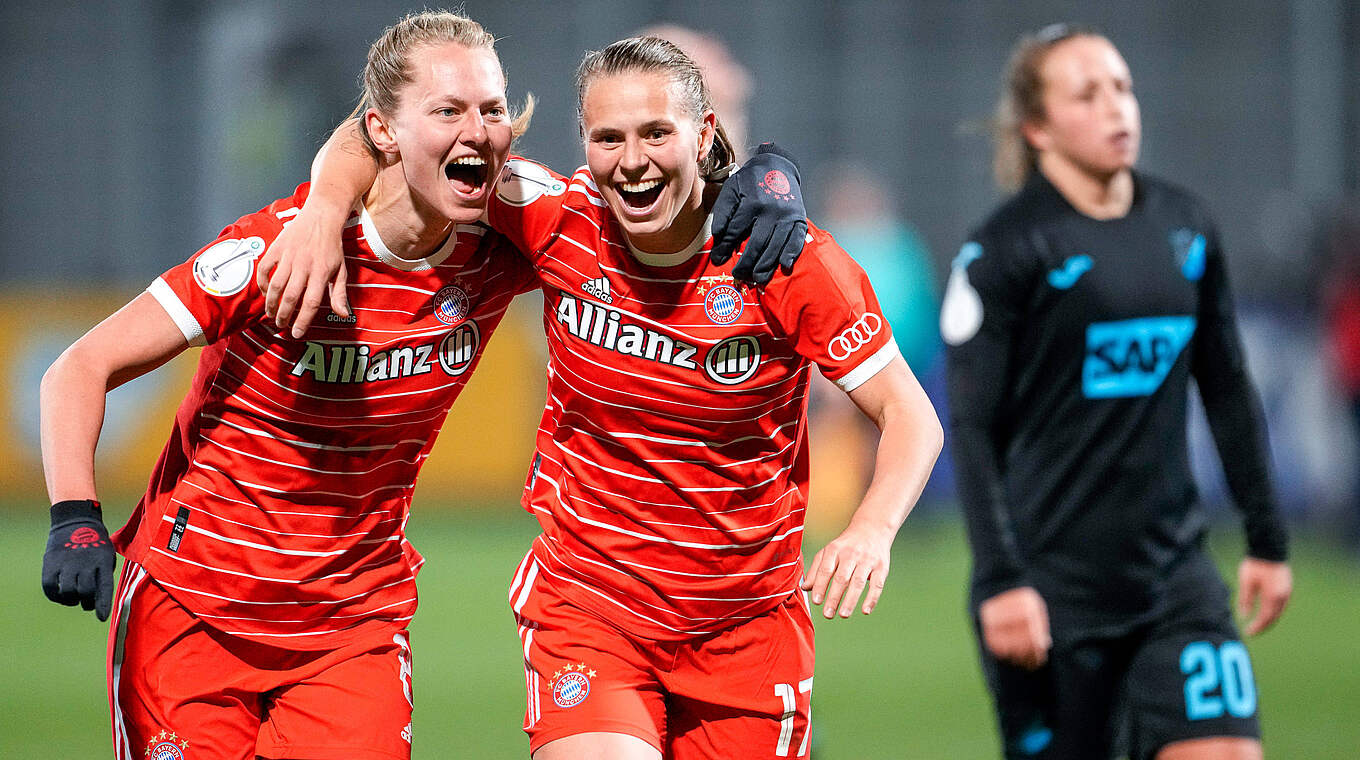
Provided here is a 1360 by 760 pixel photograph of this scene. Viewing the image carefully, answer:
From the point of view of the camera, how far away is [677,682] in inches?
134

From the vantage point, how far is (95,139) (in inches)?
650

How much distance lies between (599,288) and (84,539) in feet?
3.96

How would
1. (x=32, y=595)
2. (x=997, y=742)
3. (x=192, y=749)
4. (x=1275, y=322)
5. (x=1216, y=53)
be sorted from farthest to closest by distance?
(x=1216, y=53) < (x=1275, y=322) < (x=32, y=595) < (x=997, y=742) < (x=192, y=749)

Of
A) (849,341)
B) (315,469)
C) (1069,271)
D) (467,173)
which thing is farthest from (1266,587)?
(315,469)

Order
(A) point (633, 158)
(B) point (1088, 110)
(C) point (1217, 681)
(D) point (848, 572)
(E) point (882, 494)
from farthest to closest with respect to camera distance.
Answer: (B) point (1088, 110) → (C) point (1217, 681) → (A) point (633, 158) → (E) point (882, 494) → (D) point (848, 572)

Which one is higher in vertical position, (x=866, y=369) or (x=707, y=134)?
(x=707, y=134)

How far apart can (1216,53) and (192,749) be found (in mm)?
14834

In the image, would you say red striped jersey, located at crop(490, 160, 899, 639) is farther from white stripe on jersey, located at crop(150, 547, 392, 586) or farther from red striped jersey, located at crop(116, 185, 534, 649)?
white stripe on jersey, located at crop(150, 547, 392, 586)

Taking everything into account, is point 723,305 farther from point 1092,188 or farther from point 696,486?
point 1092,188

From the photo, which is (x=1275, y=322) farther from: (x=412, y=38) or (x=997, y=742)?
(x=412, y=38)

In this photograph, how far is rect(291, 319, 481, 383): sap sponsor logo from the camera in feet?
10.9

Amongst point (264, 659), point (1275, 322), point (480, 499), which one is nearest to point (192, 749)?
point (264, 659)

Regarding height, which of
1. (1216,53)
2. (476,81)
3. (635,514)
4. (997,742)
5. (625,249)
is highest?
(1216,53)

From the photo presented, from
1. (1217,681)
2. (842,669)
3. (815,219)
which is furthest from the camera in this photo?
(815,219)
